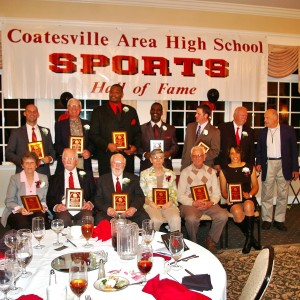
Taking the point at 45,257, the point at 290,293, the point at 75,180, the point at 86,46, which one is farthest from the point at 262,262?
the point at 86,46

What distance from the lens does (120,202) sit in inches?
153

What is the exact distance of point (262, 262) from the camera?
197cm

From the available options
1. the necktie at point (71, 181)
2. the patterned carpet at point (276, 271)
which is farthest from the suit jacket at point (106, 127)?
the patterned carpet at point (276, 271)

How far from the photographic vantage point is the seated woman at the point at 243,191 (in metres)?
4.42

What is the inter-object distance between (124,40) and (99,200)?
3.00 meters

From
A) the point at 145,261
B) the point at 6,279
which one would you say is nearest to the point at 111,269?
the point at 145,261

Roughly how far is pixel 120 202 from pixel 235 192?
1.46 m

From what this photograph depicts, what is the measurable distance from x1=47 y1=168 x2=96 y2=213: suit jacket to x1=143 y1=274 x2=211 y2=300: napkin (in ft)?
8.38

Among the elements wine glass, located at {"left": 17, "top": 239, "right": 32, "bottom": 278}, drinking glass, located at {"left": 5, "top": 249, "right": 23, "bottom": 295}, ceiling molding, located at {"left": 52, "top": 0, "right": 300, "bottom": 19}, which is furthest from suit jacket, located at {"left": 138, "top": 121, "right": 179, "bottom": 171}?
drinking glass, located at {"left": 5, "top": 249, "right": 23, "bottom": 295}

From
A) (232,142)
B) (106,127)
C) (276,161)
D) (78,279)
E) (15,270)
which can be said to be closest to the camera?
(78,279)

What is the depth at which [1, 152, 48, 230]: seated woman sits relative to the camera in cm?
392

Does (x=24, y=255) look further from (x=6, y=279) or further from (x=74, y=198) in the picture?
(x=74, y=198)

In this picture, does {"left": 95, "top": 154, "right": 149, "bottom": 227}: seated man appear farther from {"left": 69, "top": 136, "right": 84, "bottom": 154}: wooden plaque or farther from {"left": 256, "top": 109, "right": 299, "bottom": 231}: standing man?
{"left": 256, "top": 109, "right": 299, "bottom": 231}: standing man

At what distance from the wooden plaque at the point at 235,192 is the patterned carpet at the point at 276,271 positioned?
61 cm
